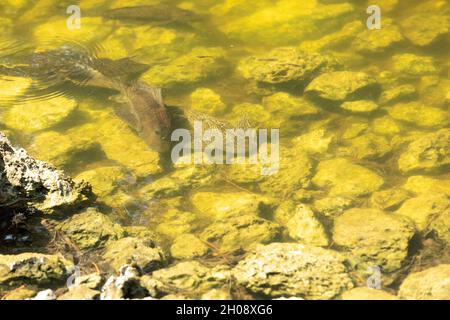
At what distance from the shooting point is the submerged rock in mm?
3793

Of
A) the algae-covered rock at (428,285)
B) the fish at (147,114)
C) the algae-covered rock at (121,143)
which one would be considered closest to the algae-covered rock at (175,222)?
the algae-covered rock at (121,143)

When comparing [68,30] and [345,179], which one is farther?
[68,30]

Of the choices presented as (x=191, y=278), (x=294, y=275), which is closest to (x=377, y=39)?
(x=294, y=275)

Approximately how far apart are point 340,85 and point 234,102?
1326 mm

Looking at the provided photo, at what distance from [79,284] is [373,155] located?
10.9 ft

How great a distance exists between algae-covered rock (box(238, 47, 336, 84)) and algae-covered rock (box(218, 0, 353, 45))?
81 cm

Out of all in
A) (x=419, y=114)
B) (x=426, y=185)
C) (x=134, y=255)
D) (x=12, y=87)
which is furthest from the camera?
(x=12, y=87)

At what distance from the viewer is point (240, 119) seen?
563 cm

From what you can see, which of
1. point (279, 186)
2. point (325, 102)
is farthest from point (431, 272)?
point (325, 102)

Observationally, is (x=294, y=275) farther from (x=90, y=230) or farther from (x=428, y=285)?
(x=90, y=230)

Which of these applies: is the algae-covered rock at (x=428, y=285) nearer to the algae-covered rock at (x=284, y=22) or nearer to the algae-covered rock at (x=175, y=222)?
the algae-covered rock at (x=175, y=222)

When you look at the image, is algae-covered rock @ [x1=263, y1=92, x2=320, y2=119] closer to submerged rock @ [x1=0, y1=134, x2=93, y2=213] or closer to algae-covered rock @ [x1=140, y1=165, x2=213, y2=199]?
algae-covered rock @ [x1=140, y1=165, x2=213, y2=199]

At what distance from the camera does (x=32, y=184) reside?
3893 millimetres

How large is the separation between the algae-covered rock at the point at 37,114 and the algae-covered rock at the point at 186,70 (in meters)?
1.14
